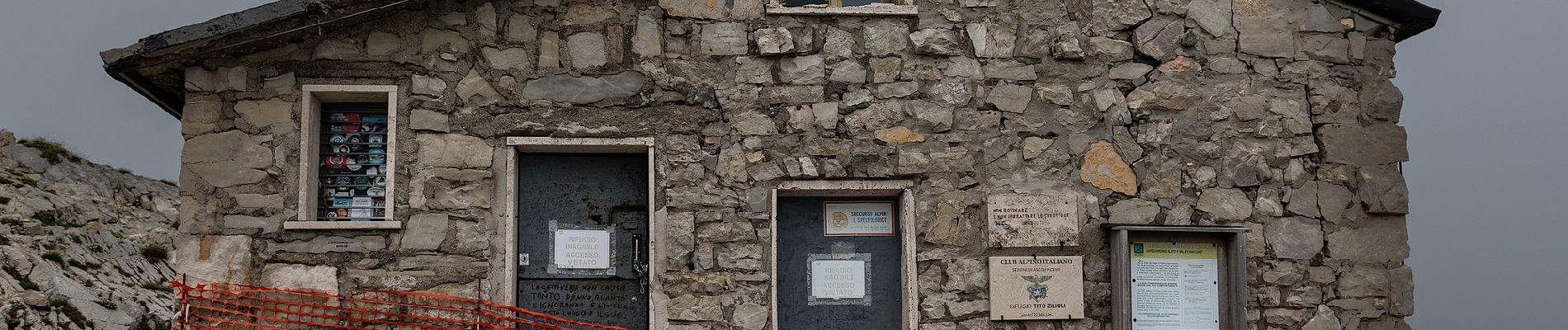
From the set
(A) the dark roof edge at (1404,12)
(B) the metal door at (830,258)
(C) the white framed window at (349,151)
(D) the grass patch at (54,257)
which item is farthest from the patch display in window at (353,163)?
(A) the dark roof edge at (1404,12)

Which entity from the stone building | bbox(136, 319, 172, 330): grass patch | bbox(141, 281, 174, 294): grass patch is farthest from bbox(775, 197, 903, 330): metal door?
bbox(141, 281, 174, 294): grass patch

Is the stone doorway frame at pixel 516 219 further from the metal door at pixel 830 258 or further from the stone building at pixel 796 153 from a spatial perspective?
the metal door at pixel 830 258

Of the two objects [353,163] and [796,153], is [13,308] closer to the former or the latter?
[353,163]

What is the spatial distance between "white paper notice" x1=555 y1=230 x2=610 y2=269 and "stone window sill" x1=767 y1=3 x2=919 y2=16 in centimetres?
179

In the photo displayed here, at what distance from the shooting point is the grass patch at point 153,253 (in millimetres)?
11489

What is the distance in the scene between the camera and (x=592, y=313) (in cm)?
745

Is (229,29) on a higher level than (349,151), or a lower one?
higher

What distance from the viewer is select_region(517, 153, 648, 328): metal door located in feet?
24.3

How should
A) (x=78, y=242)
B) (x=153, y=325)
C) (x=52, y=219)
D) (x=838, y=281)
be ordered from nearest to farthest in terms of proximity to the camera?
(x=838, y=281) < (x=153, y=325) < (x=78, y=242) < (x=52, y=219)

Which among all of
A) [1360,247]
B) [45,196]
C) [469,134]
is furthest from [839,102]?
[45,196]

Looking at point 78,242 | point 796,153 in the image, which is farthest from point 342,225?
point 78,242

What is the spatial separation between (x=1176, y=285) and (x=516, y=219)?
4152 millimetres

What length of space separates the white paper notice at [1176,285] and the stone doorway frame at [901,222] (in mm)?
1413

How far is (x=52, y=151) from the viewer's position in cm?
1248
